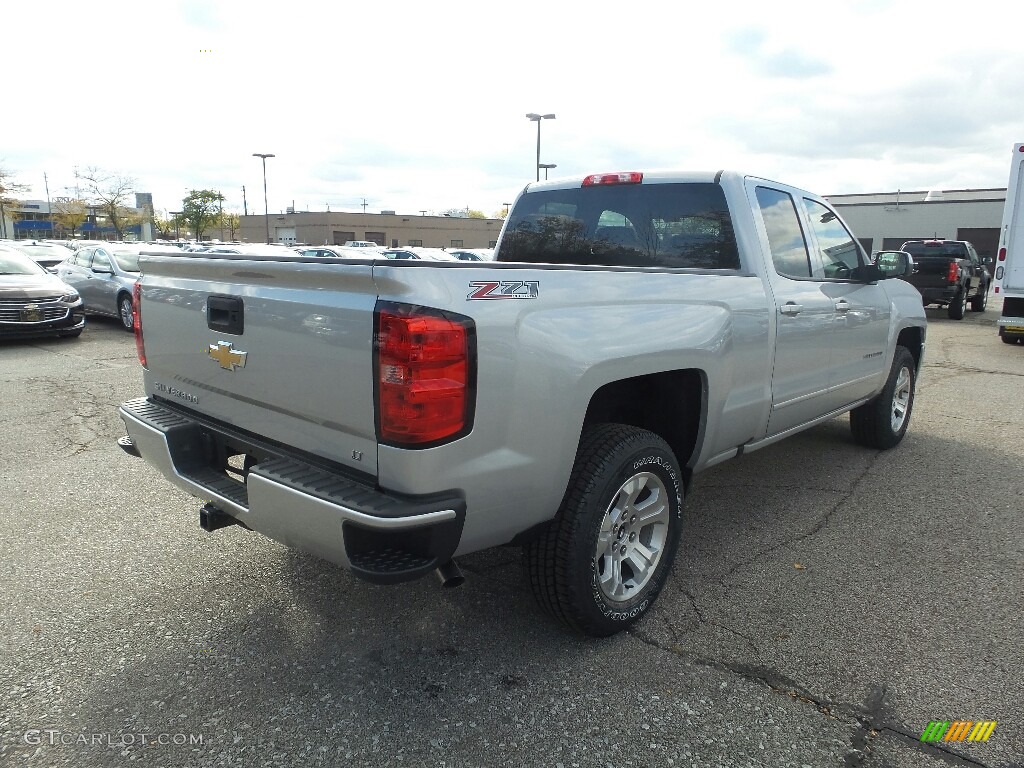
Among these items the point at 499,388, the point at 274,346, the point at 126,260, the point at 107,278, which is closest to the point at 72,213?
the point at 126,260

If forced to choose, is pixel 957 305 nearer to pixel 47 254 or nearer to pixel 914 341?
pixel 914 341

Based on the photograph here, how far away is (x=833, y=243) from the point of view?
498cm

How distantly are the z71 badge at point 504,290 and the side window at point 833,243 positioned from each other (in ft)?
9.33

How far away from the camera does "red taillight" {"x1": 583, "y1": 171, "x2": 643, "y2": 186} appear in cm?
432

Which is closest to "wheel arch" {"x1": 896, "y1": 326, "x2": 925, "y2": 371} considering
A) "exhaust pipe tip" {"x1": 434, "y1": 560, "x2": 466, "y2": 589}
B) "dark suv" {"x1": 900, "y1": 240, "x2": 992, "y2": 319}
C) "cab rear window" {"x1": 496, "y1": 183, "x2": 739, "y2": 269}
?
"cab rear window" {"x1": 496, "y1": 183, "x2": 739, "y2": 269}

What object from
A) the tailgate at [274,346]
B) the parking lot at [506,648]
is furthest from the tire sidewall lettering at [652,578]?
the tailgate at [274,346]

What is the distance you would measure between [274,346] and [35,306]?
34.3 ft

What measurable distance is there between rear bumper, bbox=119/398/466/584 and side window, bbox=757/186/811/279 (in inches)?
105

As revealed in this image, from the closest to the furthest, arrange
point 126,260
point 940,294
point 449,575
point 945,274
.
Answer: point 449,575 < point 126,260 < point 945,274 < point 940,294

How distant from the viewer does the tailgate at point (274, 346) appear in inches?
96.0

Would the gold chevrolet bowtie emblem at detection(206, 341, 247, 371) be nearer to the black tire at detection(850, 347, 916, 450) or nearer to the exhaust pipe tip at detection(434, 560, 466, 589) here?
the exhaust pipe tip at detection(434, 560, 466, 589)

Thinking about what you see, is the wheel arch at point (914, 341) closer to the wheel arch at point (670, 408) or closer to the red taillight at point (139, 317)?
the wheel arch at point (670, 408)

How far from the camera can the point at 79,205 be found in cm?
7625

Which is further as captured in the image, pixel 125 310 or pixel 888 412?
pixel 125 310
